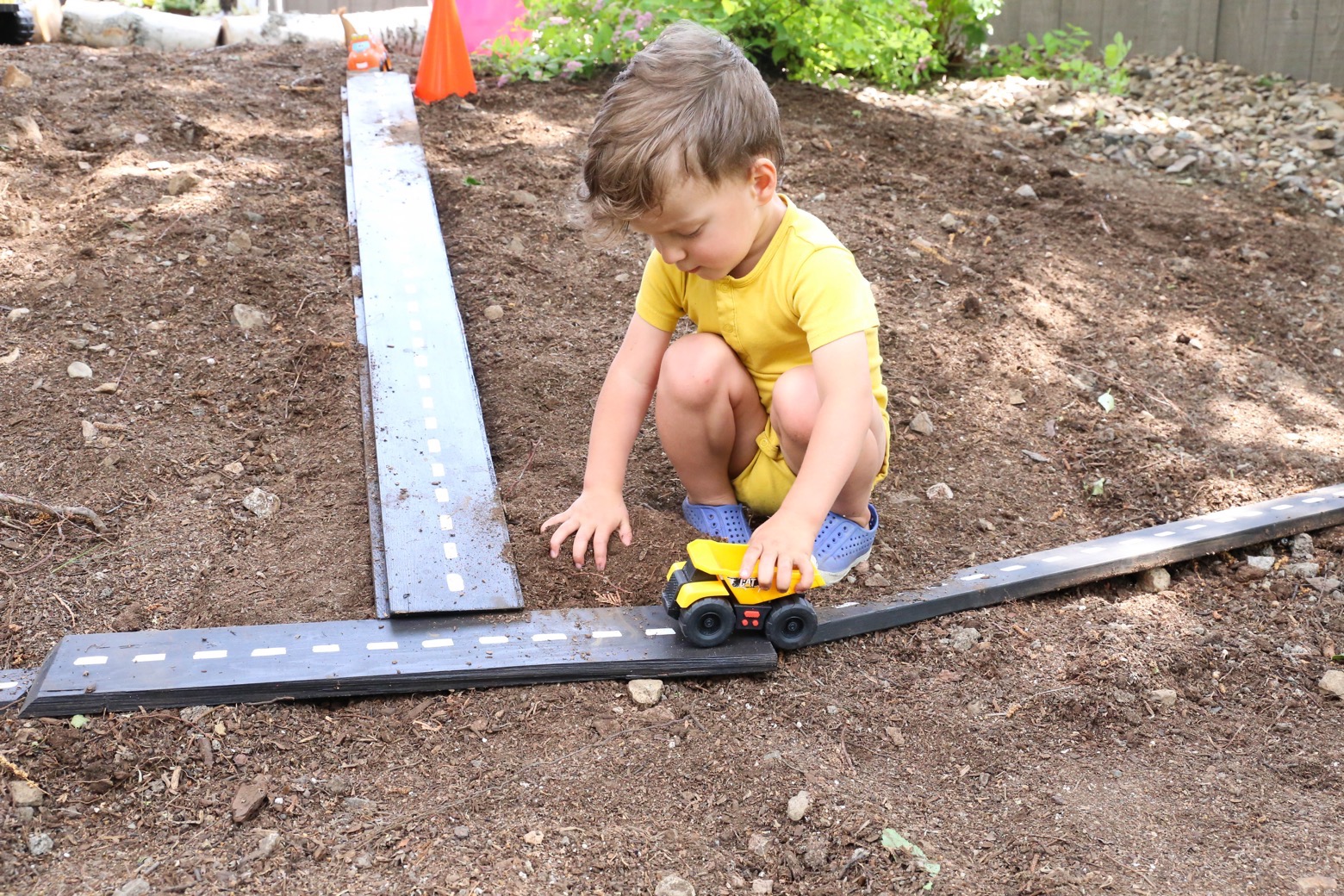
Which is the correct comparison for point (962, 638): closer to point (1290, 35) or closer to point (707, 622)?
point (707, 622)

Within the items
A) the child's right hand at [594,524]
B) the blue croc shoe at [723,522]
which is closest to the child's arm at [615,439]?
the child's right hand at [594,524]

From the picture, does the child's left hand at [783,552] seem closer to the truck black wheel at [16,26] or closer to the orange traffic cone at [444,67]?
the orange traffic cone at [444,67]

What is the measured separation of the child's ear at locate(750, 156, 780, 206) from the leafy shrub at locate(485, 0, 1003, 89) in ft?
9.35

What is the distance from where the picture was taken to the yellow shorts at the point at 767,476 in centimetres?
250

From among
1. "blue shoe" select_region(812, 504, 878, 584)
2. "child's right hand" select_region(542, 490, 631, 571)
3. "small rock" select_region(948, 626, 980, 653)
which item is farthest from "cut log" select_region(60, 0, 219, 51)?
"small rock" select_region(948, 626, 980, 653)

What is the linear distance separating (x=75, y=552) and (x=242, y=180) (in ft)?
6.62

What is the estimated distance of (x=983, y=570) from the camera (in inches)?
102

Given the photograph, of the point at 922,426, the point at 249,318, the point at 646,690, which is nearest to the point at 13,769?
the point at 646,690

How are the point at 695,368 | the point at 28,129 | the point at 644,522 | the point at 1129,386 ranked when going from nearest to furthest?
1. the point at 695,368
2. the point at 644,522
3. the point at 1129,386
4. the point at 28,129

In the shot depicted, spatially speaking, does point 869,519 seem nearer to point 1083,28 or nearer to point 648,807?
point 648,807

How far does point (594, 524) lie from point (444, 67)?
342cm

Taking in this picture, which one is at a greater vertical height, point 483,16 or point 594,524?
point 483,16

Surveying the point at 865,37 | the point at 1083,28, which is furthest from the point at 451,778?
the point at 1083,28

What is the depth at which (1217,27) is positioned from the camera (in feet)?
21.6
